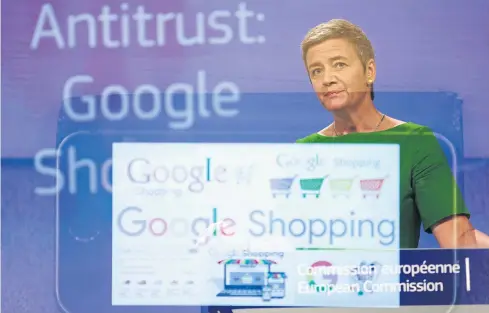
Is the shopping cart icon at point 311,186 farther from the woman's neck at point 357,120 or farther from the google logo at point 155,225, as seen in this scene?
the google logo at point 155,225

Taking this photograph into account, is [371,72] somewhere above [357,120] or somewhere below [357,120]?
above

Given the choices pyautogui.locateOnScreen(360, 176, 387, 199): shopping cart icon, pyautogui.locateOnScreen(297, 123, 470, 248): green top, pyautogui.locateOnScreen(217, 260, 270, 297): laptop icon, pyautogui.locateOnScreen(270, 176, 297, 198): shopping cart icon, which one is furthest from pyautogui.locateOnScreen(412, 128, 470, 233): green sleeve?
pyautogui.locateOnScreen(217, 260, 270, 297): laptop icon

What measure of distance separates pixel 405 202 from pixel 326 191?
9.7 inches

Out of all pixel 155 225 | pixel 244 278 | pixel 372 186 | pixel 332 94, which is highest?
pixel 332 94

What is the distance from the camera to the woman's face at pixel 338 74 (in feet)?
6.03

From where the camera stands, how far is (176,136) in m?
1.85

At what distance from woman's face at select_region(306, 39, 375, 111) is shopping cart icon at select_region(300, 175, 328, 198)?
23 cm

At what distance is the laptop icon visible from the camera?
184 cm

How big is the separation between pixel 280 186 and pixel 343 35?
0.51 meters

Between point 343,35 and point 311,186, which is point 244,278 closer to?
point 311,186

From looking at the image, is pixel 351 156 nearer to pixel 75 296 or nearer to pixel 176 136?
pixel 176 136

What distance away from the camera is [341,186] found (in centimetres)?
183

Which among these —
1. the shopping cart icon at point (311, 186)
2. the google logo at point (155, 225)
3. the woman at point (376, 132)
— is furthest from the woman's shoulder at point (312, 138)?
the google logo at point (155, 225)

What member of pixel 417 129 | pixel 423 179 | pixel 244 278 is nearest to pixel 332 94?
pixel 417 129
